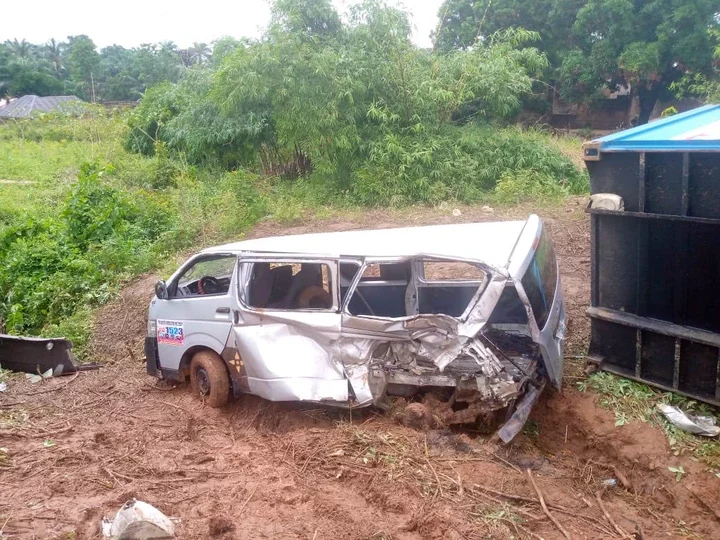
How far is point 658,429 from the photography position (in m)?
4.91

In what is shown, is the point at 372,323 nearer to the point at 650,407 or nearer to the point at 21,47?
the point at 650,407

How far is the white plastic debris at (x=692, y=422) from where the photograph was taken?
4742 millimetres

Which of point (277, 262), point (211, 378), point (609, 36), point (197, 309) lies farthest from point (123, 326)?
point (609, 36)

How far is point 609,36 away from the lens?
853 inches

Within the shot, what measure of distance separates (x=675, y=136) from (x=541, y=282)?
4.84ft

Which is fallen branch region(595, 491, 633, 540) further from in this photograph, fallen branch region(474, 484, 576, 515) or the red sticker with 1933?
the red sticker with 1933

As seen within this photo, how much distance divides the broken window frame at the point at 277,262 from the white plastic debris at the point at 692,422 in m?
2.65

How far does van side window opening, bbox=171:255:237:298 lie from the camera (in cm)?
635

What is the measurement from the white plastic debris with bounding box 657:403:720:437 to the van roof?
68.0 inches

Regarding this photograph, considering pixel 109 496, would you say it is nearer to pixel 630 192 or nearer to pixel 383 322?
pixel 383 322

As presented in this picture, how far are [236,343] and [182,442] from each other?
0.92 m

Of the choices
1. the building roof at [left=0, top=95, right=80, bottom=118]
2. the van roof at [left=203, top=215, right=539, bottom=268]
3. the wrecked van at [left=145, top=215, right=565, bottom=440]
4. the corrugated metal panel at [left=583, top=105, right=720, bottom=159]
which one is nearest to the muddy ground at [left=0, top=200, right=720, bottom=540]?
the wrecked van at [left=145, top=215, right=565, bottom=440]

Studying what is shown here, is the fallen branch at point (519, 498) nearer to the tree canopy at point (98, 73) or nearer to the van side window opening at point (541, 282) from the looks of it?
the van side window opening at point (541, 282)

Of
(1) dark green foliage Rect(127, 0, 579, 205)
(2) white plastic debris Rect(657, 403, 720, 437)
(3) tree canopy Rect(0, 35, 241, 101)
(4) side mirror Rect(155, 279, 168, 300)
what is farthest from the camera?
(3) tree canopy Rect(0, 35, 241, 101)
